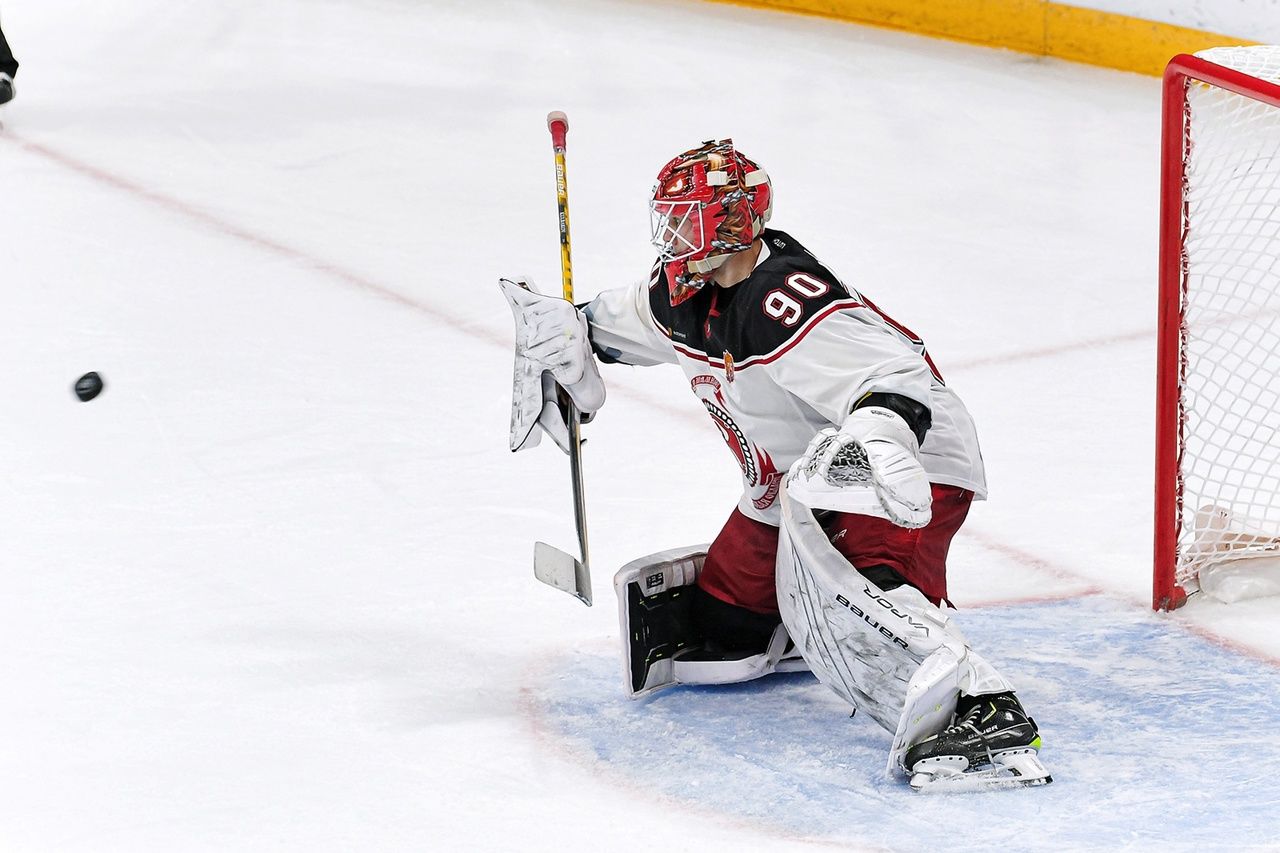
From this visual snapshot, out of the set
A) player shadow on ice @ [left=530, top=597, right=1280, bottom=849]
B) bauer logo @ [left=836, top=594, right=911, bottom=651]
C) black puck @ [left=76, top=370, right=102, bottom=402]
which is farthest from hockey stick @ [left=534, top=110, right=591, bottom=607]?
black puck @ [left=76, top=370, right=102, bottom=402]

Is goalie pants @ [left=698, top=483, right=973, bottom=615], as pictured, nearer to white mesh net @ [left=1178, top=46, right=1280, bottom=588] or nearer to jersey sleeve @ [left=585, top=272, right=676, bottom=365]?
jersey sleeve @ [left=585, top=272, right=676, bottom=365]

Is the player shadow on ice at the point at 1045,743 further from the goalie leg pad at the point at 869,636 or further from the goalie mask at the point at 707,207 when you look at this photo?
the goalie mask at the point at 707,207

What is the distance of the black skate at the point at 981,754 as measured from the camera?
2.30m

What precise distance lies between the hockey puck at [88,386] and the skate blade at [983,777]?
7.02ft

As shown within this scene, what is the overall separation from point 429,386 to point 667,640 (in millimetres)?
1394

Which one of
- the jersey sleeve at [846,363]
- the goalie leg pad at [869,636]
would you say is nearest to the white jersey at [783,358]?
the jersey sleeve at [846,363]

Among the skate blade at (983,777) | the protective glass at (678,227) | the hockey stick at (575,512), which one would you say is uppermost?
the protective glass at (678,227)

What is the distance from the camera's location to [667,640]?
2691 mm

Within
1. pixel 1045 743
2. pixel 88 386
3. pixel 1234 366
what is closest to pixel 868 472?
pixel 1045 743

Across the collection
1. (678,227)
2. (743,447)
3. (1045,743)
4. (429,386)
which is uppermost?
(678,227)

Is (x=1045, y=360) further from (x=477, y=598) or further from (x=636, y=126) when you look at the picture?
(x=636, y=126)

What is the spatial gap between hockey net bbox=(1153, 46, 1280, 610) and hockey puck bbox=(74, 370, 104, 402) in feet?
6.95

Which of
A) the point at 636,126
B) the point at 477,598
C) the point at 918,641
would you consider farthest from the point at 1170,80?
the point at 636,126

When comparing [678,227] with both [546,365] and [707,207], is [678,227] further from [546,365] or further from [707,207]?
[546,365]
